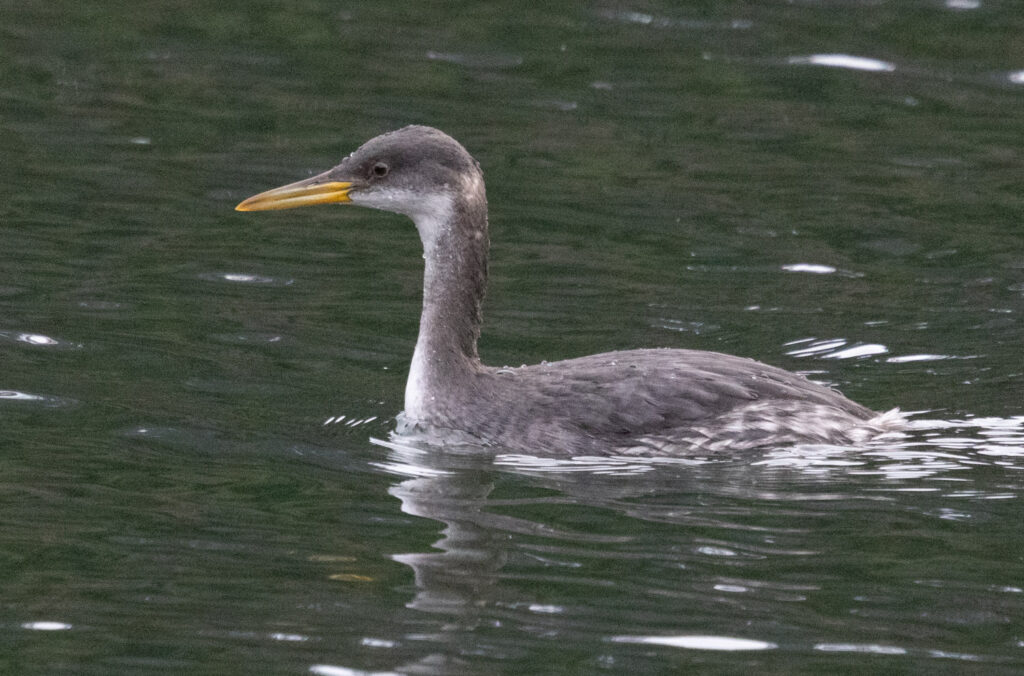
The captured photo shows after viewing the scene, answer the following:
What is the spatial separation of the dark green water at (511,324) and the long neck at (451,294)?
43 centimetres

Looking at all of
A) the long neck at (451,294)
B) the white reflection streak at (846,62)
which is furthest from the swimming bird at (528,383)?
the white reflection streak at (846,62)

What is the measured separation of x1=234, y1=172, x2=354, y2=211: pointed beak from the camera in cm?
966

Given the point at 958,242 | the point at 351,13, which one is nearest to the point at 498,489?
the point at 958,242

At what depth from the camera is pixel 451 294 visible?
32.0ft

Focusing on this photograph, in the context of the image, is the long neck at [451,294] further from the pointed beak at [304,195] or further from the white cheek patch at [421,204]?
the pointed beak at [304,195]

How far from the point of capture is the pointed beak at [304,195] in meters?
9.66

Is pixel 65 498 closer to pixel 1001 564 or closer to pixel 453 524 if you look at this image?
pixel 453 524

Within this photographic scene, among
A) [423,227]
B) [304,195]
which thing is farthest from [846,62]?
[304,195]

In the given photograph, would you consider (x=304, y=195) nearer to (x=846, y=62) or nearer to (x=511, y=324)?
(x=511, y=324)

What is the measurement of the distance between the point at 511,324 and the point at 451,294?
1797 millimetres

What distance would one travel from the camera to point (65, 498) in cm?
842

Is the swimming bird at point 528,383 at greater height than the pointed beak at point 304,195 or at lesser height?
lesser

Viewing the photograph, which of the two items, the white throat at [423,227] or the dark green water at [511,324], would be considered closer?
the dark green water at [511,324]

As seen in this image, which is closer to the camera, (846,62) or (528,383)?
(528,383)
